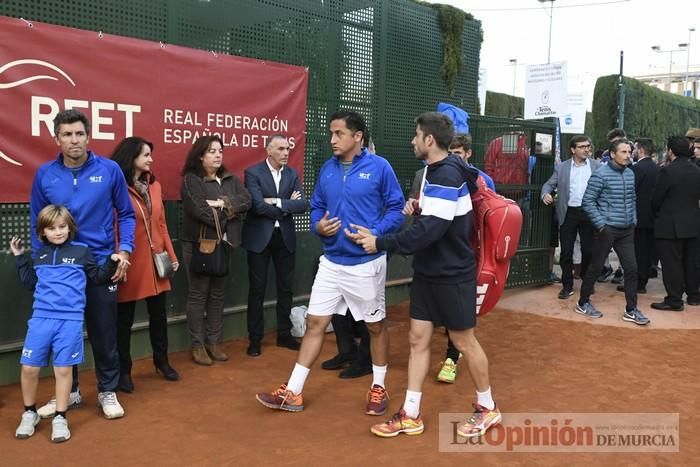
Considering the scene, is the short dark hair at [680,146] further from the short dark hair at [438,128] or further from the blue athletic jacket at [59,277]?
the blue athletic jacket at [59,277]

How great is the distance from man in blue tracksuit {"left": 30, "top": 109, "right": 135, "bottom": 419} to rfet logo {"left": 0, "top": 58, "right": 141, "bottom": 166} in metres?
0.74

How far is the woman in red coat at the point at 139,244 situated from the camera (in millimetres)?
4812

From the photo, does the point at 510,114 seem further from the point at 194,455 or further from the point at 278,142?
the point at 194,455

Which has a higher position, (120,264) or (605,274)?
(120,264)

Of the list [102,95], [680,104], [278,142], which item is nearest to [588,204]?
[278,142]

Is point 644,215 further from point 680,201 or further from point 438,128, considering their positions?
point 438,128

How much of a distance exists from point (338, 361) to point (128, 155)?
7.81 feet

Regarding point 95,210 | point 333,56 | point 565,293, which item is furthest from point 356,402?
point 565,293

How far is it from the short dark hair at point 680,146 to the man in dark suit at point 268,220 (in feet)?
15.3

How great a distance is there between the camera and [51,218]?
13.2ft

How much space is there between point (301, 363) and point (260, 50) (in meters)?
3.30

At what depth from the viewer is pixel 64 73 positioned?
5016 mm

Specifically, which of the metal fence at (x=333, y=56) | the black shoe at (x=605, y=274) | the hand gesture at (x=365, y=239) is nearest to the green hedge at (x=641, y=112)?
the black shoe at (x=605, y=274)

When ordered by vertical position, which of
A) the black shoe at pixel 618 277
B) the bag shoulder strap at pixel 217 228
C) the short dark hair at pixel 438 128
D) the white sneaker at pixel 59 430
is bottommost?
the white sneaker at pixel 59 430
